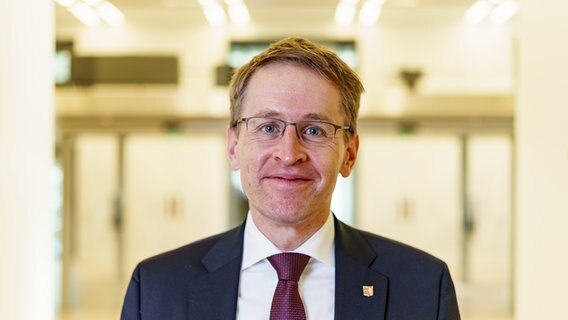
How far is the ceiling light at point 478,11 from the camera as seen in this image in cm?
1518

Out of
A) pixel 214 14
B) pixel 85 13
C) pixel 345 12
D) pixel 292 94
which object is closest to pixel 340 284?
pixel 292 94

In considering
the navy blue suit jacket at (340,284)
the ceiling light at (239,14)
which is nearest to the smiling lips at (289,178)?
the navy blue suit jacket at (340,284)

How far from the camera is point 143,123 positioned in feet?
51.5

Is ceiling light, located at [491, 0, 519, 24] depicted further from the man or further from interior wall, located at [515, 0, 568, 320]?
the man

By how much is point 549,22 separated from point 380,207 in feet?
35.8

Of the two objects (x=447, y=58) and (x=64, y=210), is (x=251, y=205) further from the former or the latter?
(x=447, y=58)

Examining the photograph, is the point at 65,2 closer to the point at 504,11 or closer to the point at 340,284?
the point at 504,11

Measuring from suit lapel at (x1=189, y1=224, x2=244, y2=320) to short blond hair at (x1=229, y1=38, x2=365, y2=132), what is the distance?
0.41m

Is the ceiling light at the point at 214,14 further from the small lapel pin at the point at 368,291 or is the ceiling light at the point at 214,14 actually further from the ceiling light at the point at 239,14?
the small lapel pin at the point at 368,291

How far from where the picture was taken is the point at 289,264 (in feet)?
7.97

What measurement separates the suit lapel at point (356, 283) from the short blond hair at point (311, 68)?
1.25 ft

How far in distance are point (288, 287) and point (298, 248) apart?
0.13m

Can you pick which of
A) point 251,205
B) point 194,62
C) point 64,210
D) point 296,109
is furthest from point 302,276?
point 194,62

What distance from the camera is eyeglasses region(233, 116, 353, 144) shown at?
2.33m
